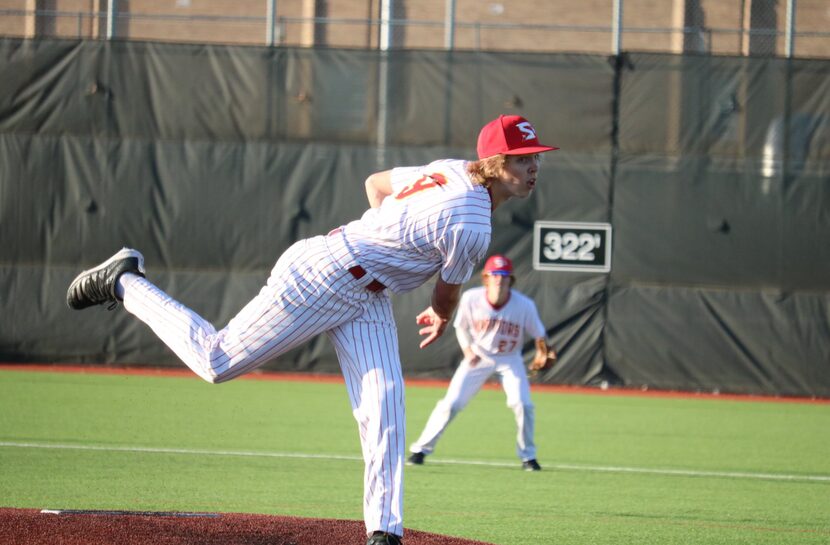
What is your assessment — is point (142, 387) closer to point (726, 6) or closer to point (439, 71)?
point (439, 71)

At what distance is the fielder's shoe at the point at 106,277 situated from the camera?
500 cm

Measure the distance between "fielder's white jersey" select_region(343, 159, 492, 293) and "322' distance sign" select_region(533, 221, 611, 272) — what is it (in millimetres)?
10397

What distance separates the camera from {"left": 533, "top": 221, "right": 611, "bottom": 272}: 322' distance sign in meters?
14.9

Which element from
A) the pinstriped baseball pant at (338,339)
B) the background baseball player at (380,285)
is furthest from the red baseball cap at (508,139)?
the pinstriped baseball pant at (338,339)

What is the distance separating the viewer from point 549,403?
1325cm

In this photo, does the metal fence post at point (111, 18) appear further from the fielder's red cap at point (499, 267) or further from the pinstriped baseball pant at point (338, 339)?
the pinstriped baseball pant at point (338, 339)

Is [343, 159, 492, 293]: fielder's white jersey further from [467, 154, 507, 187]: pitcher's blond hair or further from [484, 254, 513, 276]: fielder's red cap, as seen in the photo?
[484, 254, 513, 276]: fielder's red cap

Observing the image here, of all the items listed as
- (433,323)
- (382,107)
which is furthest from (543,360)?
(382,107)

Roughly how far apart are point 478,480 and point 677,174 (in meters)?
8.26

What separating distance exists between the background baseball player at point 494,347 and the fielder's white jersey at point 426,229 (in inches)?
164

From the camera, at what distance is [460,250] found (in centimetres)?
445

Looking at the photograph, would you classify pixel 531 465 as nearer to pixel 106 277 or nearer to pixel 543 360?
pixel 543 360

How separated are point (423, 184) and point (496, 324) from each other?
4820 mm

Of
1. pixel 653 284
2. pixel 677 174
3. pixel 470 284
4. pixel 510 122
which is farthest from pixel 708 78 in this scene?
pixel 510 122
